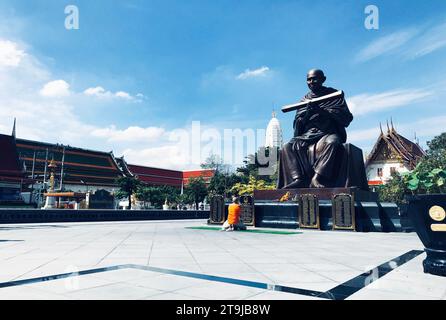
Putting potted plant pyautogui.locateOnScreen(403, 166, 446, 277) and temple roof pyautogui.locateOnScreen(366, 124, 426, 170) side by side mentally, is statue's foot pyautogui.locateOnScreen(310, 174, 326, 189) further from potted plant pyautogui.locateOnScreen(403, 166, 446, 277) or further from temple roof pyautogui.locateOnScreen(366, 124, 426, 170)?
temple roof pyautogui.locateOnScreen(366, 124, 426, 170)

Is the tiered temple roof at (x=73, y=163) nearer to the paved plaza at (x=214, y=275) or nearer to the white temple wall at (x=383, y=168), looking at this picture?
the white temple wall at (x=383, y=168)

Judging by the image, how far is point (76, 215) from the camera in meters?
18.9

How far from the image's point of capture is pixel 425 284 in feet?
11.4

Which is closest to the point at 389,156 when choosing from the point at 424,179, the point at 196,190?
the point at 196,190

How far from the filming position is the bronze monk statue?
13047 millimetres

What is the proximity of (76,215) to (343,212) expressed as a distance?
14.8 meters

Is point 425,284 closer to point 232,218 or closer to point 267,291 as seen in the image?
point 267,291

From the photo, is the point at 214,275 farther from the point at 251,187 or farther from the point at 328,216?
the point at 251,187

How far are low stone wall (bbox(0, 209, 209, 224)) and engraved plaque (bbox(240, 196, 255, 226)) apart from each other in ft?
34.7

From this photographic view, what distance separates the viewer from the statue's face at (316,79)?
14.4m

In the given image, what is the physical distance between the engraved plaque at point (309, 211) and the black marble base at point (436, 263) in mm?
7980

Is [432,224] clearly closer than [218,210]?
Yes

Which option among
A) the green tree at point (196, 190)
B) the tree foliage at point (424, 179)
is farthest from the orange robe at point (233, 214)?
the green tree at point (196, 190)

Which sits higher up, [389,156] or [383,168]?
[389,156]
